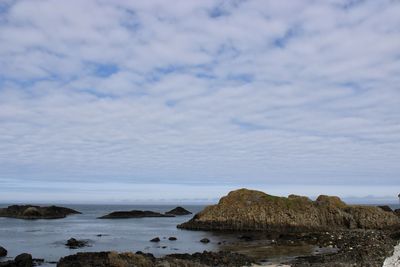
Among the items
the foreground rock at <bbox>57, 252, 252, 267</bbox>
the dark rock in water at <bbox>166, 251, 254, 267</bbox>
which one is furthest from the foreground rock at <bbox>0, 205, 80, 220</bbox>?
the foreground rock at <bbox>57, 252, 252, 267</bbox>

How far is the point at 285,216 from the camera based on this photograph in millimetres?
76250

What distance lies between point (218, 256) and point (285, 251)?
11139 millimetres

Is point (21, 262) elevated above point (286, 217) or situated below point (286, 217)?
below

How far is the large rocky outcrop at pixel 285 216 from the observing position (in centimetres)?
7550

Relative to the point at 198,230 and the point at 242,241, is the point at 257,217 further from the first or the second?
the point at 242,241

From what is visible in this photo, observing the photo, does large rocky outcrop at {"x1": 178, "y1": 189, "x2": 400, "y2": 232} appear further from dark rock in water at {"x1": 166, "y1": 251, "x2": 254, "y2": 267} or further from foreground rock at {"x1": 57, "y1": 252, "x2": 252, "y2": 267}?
foreground rock at {"x1": 57, "y1": 252, "x2": 252, "y2": 267}

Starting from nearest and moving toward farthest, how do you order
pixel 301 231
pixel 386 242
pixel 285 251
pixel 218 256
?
pixel 218 256 < pixel 285 251 < pixel 386 242 < pixel 301 231

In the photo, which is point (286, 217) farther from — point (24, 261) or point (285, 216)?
point (24, 261)

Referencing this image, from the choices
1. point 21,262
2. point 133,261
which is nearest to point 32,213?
point 21,262

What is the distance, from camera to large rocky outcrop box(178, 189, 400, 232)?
2972 inches

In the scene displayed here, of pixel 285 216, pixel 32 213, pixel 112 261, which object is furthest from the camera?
pixel 32 213

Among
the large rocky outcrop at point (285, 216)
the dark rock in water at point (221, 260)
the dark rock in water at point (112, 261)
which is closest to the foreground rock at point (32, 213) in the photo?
the large rocky outcrop at point (285, 216)

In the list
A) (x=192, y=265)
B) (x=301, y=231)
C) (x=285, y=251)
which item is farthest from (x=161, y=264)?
(x=301, y=231)

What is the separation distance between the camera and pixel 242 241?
5753cm
